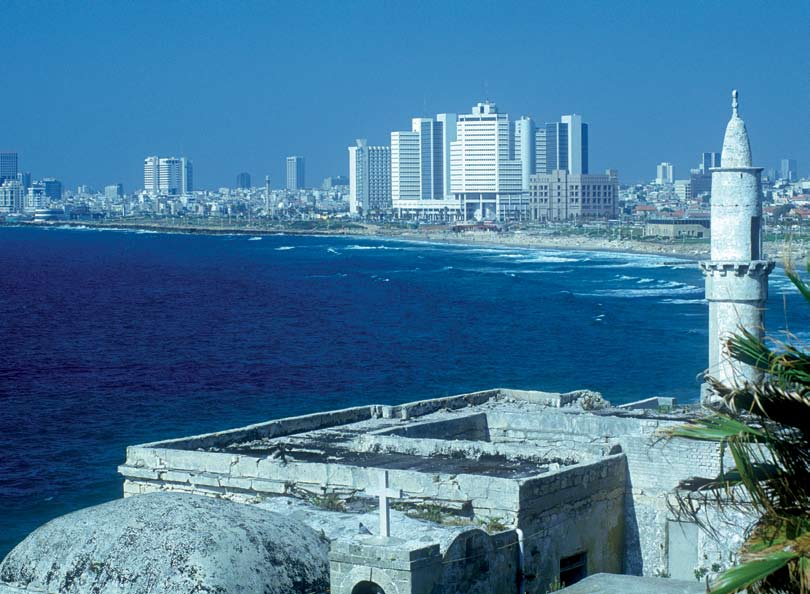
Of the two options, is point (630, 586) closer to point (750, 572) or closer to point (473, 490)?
point (473, 490)

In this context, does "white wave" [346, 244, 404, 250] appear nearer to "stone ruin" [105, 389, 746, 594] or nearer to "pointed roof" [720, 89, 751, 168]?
"pointed roof" [720, 89, 751, 168]

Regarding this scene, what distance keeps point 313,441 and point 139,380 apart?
31.5 m

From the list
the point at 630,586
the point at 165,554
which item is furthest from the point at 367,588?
the point at 630,586

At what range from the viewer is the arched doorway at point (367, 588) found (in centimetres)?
1052

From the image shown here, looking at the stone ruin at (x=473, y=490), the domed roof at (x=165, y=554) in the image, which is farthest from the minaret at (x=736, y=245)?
the domed roof at (x=165, y=554)

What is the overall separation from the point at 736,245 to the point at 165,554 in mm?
11752

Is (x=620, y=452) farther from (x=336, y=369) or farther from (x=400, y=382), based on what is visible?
(x=336, y=369)

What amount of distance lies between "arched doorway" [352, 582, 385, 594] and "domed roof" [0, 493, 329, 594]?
67 cm

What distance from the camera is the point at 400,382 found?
161 feet

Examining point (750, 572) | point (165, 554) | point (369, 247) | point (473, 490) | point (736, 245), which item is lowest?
point (369, 247)

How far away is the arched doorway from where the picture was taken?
1052 centimetres

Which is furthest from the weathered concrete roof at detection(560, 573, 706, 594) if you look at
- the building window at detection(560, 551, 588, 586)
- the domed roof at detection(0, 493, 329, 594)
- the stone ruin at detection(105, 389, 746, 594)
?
the building window at detection(560, 551, 588, 586)

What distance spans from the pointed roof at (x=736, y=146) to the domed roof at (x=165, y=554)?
431 inches

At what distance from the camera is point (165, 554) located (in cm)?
1066
